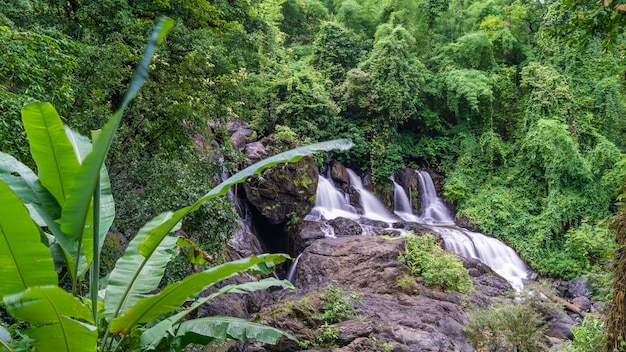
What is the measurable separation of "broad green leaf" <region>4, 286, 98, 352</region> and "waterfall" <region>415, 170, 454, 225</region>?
1707cm

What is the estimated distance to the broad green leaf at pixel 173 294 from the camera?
7.59 feet

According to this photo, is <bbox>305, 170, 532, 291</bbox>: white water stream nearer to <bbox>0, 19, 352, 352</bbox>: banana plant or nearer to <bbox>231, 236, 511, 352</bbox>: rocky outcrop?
<bbox>231, 236, 511, 352</bbox>: rocky outcrop

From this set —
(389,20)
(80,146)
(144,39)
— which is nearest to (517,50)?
(389,20)

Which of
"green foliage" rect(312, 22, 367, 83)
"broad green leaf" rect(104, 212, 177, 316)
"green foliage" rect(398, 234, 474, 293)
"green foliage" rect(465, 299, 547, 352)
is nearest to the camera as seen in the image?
"broad green leaf" rect(104, 212, 177, 316)

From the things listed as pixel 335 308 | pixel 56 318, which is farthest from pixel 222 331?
pixel 335 308

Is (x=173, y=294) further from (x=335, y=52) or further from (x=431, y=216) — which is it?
(x=335, y=52)

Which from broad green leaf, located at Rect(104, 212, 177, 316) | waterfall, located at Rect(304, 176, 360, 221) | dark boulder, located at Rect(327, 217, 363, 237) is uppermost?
broad green leaf, located at Rect(104, 212, 177, 316)

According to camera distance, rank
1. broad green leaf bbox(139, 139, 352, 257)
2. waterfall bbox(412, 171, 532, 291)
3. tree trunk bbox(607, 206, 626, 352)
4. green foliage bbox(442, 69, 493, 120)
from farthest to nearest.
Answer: green foliage bbox(442, 69, 493, 120)
waterfall bbox(412, 171, 532, 291)
tree trunk bbox(607, 206, 626, 352)
broad green leaf bbox(139, 139, 352, 257)

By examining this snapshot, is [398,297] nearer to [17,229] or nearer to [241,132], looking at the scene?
[17,229]

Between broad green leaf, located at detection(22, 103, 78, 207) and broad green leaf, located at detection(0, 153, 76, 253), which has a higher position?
broad green leaf, located at detection(22, 103, 78, 207)

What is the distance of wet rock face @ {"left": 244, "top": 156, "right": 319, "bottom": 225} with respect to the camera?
551 inches

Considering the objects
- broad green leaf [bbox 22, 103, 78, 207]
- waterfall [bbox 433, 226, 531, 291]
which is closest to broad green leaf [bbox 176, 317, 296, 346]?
broad green leaf [bbox 22, 103, 78, 207]

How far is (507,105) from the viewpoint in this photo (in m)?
20.5

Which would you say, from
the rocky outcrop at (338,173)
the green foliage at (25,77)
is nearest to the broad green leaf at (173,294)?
the green foliage at (25,77)
